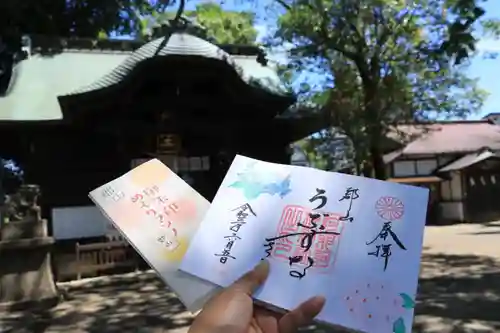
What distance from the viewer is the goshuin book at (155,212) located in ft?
5.16

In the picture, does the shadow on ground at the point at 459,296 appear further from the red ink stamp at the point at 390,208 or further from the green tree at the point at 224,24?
the green tree at the point at 224,24

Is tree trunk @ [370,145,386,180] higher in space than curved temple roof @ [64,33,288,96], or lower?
lower

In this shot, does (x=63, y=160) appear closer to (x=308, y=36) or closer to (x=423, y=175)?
(x=308, y=36)

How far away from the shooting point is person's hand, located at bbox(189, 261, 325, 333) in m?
1.36

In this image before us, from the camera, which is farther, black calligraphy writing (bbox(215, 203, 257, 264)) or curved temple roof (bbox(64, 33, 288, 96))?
curved temple roof (bbox(64, 33, 288, 96))

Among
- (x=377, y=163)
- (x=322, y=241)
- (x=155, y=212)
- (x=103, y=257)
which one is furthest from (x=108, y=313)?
(x=377, y=163)

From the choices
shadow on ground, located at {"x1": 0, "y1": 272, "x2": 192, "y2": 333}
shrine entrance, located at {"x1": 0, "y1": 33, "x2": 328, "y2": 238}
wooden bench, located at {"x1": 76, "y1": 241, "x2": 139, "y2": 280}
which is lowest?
shadow on ground, located at {"x1": 0, "y1": 272, "x2": 192, "y2": 333}

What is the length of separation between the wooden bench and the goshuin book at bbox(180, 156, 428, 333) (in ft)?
33.4

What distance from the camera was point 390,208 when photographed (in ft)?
4.83

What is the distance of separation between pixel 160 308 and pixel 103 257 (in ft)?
13.2

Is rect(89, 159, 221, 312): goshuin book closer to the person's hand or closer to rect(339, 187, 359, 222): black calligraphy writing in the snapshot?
the person's hand

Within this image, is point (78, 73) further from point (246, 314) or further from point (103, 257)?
point (246, 314)

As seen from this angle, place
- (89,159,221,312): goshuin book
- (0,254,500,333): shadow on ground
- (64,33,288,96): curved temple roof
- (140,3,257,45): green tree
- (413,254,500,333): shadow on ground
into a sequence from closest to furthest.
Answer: (89,159,221,312): goshuin book → (413,254,500,333): shadow on ground → (0,254,500,333): shadow on ground → (64,33,288,96): curved temple roof → (140,3,257,45): green tree

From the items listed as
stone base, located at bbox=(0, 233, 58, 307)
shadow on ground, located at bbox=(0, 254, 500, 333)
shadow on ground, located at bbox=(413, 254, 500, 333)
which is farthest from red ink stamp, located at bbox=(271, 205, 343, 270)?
stone base, located at bbox=(0, 233, 58, 307)
